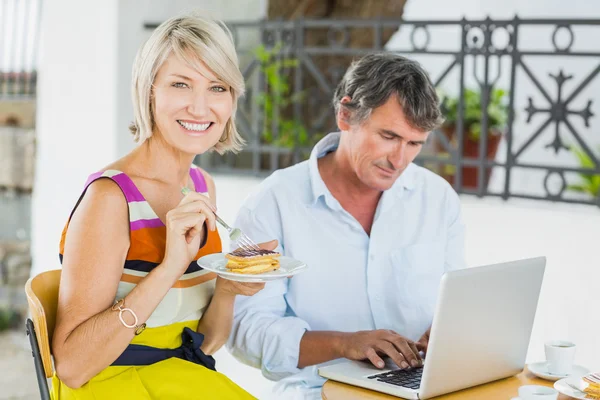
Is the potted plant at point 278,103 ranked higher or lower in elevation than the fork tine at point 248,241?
higher

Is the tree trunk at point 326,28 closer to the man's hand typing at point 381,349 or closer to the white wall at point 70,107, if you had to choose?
the white wall at point 70,107

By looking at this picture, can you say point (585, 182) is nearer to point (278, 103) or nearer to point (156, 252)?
point (278, 103)

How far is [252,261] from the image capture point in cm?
194

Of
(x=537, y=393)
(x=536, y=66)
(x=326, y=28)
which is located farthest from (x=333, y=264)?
(x=536, y=66)

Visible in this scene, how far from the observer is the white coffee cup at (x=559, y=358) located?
6.86ft

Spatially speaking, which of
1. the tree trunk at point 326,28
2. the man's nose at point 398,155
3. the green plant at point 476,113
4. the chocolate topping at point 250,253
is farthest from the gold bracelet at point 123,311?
the green plant at point 476,113

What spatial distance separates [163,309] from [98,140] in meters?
2.70

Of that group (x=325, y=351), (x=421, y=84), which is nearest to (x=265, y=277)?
(x=325, y=351)

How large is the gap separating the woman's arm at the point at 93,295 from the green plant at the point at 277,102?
8.46 feet

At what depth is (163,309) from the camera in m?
2.08

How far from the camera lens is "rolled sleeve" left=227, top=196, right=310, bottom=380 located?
2.34 meters

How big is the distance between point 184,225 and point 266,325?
0.54m

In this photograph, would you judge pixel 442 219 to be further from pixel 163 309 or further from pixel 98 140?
pixel 98 140

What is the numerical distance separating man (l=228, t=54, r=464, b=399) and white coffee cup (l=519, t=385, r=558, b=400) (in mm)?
438
